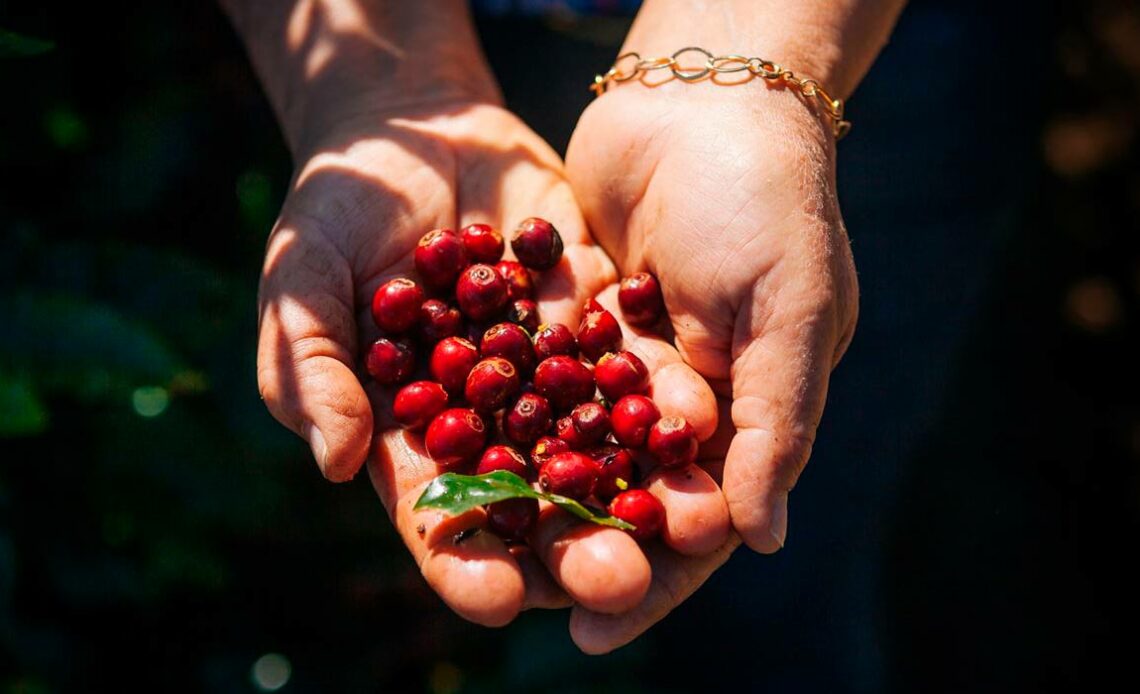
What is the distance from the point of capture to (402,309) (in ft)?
13.7

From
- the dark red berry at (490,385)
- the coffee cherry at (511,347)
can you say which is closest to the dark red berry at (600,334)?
the coffee cherry at (511,347)

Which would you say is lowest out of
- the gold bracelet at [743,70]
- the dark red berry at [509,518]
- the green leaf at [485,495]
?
the dark red berry at [509,518]

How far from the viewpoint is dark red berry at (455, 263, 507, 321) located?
4.42 metres

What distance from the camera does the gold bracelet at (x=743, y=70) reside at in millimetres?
4340

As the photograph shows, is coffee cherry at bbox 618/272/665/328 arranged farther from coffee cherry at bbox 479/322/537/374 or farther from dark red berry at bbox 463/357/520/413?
dark red berry at bbox 463/357/520/413

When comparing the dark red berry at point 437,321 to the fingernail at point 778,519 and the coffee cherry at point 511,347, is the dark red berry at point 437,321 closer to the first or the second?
the coffee cherry at point 511,347

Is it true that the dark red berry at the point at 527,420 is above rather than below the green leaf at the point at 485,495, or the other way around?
below

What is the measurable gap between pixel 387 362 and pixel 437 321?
396 mm

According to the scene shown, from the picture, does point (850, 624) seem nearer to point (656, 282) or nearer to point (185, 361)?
point (656, 282)

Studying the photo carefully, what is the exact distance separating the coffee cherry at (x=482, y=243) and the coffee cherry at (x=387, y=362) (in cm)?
65

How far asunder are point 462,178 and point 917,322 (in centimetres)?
240

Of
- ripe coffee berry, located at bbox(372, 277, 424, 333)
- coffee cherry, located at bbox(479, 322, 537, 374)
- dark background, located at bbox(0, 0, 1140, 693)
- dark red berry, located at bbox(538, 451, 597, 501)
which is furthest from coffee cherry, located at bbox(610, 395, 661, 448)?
dark background, located at bbox(0, 0, 1140, 693)

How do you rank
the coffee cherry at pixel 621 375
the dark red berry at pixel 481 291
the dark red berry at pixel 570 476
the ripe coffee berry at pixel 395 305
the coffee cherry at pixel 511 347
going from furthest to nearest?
1. the dark red berry at pixel 481 291
2. the coffee cherry at pixel 511 347
3. the ripe coffee berry at pixel 395 305
4. the coffee cherry at pixel 621 375
5. the dark red berry at pixel 570 476

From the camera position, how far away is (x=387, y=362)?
4105 mm
